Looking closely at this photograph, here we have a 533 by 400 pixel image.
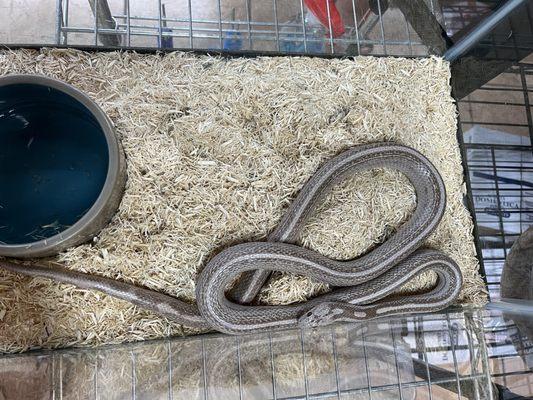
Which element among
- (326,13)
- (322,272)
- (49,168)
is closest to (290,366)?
(322,272)

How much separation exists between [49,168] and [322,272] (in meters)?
1.70

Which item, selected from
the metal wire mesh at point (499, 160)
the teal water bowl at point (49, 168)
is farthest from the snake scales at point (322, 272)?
the metal wire mesh at point (499, 160)

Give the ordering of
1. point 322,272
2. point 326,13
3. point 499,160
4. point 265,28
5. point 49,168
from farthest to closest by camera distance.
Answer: point 265,28
point 326,13
point 499,160
point 322,272
point 49,168

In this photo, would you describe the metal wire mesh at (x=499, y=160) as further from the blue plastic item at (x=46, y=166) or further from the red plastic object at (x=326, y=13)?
the blue plastic item at (x=46, y=166)

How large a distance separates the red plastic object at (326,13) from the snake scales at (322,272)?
95cm

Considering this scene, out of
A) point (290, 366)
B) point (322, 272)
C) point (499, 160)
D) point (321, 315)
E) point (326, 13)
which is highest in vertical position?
point (326, 13)

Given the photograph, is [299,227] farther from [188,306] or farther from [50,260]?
[50,260]

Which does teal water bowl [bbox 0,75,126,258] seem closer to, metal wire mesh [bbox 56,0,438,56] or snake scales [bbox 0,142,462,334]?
snake scales [bbox 0,142,462,334]

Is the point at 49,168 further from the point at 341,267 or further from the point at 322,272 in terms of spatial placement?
the point at 341,267

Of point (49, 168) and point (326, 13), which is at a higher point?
point (326, 13)

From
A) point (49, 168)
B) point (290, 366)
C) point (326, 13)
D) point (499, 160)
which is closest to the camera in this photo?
point (290, 366)

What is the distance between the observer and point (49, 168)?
2.81 metres

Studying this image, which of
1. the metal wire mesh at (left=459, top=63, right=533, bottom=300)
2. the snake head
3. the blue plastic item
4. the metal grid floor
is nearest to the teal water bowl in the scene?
the blue plastic item

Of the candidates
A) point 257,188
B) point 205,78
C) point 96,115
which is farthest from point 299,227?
point 96,115
